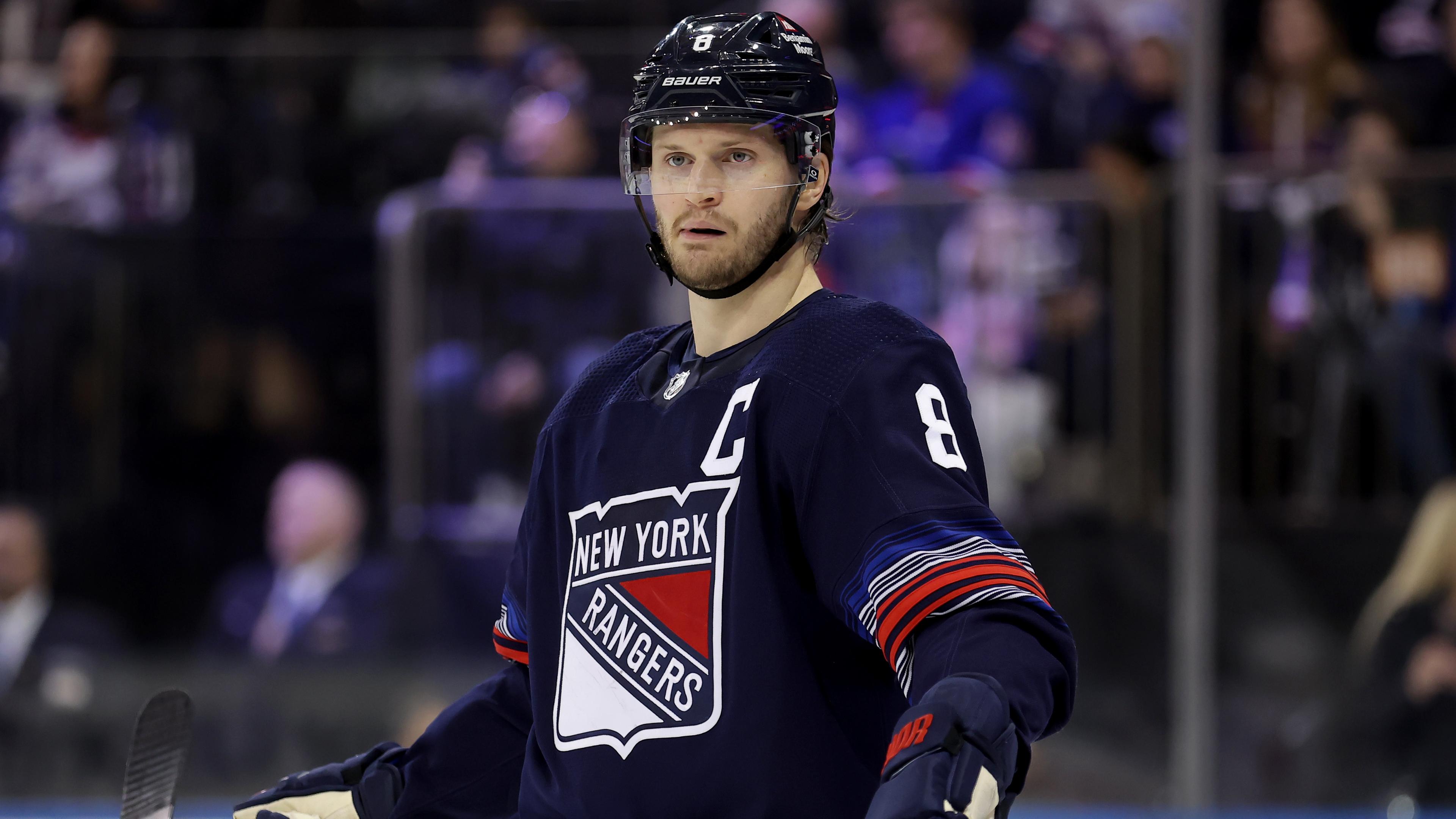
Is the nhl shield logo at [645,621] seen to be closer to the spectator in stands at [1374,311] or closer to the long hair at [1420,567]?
the long hair at [1420,567]

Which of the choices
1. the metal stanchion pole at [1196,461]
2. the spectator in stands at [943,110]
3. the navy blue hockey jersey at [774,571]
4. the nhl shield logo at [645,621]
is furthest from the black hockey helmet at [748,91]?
the spectator in stands at [943,110]

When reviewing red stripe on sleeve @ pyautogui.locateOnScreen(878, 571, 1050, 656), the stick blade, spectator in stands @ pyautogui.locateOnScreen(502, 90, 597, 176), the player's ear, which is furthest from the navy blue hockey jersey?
spectator in stands @ pyautogui.locateOnScreen(502, 90, 597, 176)

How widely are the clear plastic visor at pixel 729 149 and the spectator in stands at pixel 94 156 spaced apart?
4663 millimetres

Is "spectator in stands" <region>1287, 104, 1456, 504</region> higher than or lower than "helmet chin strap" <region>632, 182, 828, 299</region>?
lower

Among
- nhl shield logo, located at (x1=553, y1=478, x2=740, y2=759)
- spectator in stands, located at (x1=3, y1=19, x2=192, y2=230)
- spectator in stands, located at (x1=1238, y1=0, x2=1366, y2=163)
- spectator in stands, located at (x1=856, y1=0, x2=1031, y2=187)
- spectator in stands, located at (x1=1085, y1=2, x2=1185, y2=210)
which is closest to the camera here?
nhl shield logo, located at (x1=553, y1=478, x2=740, y2=759)

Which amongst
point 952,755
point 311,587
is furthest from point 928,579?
point 311,587

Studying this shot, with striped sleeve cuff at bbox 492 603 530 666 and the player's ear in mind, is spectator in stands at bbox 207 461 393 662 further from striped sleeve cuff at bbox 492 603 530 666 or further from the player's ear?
the player's ear

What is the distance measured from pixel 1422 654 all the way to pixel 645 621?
12.8 feet

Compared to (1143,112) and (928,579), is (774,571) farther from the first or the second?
(1143,112)

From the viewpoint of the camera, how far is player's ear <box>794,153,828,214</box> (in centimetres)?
178

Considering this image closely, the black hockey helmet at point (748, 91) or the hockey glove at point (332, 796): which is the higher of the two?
the black hockey helmet at point (748, 91)

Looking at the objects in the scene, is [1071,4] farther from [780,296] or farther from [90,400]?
[780,296]

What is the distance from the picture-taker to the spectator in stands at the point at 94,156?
6039 mm

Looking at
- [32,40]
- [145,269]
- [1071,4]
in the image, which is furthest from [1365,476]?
[32,40]
